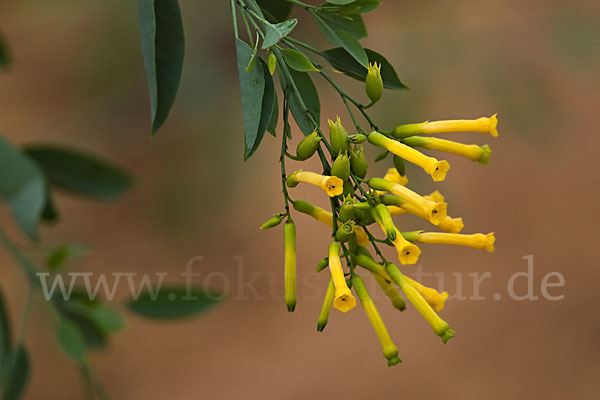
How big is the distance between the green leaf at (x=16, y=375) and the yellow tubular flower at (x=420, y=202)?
0.55m

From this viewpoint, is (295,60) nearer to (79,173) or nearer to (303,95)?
(303,95)

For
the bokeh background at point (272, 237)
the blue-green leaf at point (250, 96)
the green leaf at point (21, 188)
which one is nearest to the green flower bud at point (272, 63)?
the blue-green leaf at point (250, 96)

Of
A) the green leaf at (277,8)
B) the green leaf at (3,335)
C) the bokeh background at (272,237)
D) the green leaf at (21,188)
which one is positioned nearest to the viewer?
the green leaf at (277,8)

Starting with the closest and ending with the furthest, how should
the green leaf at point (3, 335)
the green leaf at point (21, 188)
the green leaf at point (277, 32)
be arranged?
the green leaf at point (277, 32)
the green leaf at point (21, 188)
the green leaf at point (3, 335)

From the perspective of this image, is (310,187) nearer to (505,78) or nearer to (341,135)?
(505,78)

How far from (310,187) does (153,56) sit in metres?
1.51

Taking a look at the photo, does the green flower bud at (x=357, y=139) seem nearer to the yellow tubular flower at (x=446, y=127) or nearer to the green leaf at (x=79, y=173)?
the yellow tubular flower at (x=446, y=127)

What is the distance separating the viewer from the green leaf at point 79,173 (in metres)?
0.93

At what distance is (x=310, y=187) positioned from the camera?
1938mm

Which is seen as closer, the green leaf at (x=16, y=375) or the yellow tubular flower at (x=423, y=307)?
the yellow tubular flower at (x=423, y=307)

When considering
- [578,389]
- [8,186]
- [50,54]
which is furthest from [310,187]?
[8,186]

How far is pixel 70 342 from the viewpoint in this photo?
29.3 inches

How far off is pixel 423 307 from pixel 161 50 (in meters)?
0.25

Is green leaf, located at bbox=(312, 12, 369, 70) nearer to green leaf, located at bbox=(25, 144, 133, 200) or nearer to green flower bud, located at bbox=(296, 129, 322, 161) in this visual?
green flower bud, located at bbox=(296, 129, 322, 161)
